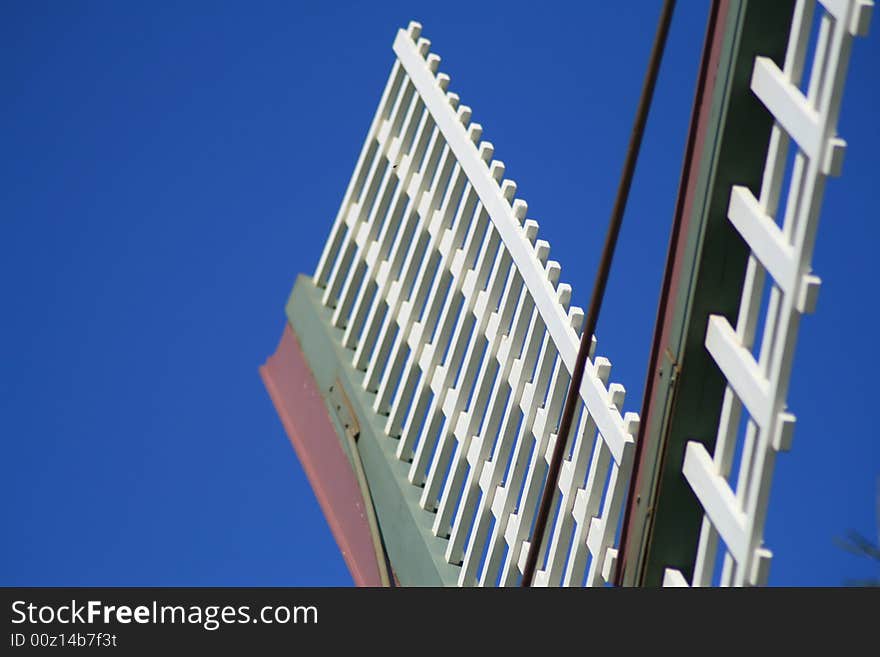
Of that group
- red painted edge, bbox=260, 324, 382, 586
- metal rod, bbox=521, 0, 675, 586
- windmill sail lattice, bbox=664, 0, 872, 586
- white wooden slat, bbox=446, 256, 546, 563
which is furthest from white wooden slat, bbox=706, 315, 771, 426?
red painted edge, bbox=260, 324, 382, 586

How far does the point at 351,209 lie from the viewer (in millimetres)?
3664

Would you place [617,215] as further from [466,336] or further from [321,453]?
[321,453]

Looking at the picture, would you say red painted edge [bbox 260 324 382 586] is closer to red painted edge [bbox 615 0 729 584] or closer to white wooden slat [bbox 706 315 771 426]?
red painted edge [bbox 615 0 729 584]

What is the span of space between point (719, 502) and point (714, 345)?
0.21m

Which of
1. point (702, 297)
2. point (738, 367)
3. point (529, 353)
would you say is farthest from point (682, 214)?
point (529, 353)

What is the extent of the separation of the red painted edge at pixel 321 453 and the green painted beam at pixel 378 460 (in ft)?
0.19

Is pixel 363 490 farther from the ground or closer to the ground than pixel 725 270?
farther from the ground

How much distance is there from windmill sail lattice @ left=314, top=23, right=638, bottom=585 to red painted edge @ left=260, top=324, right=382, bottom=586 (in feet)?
0.67

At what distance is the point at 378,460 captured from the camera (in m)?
3.16

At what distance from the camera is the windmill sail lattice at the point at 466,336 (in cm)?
238

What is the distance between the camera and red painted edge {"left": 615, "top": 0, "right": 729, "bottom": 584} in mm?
1852

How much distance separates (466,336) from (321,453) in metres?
0.76
